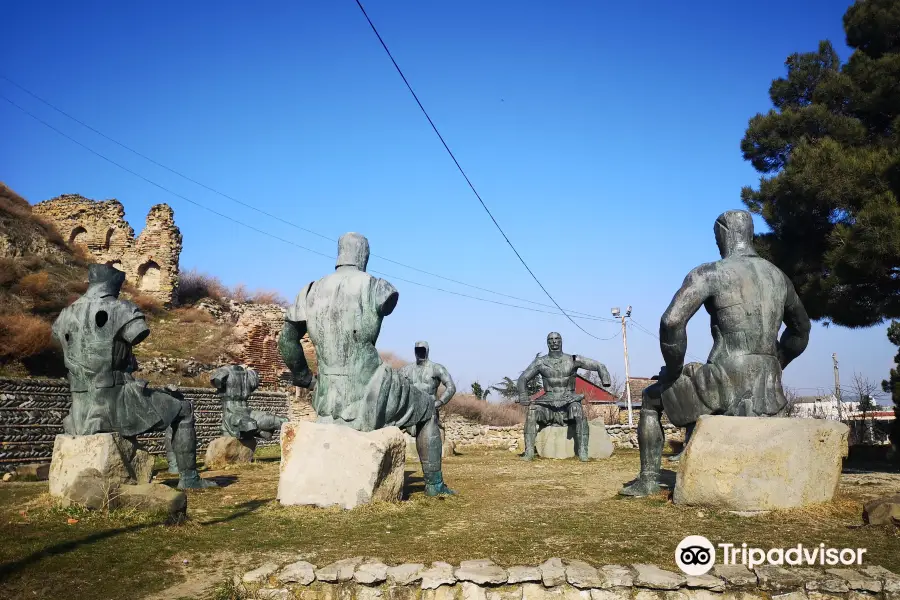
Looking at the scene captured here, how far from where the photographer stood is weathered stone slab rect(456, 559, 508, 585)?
293 cm

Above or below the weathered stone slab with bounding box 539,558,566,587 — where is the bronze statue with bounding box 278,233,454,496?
above

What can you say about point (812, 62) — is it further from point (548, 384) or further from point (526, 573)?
point (526, 573)

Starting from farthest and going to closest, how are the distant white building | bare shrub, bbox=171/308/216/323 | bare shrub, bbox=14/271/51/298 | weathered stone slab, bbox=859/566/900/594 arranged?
bare shrub, bbox=171/308/216/323 < the distant white building < bare shrub, bbox=14/271/51/298 < weathered stone slab, bbox=859/566/900/594

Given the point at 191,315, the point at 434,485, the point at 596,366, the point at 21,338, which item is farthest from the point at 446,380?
the point at 191,315

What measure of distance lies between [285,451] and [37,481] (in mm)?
4918

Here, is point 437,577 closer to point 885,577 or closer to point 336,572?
point 336,572

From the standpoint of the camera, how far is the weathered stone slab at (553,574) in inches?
114

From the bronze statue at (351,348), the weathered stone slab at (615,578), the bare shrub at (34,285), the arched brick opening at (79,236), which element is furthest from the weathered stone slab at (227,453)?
the arched brick opening at (79,236)

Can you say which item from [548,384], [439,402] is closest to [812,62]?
[548,384]

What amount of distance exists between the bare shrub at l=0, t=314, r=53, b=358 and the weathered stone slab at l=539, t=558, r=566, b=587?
17.0m

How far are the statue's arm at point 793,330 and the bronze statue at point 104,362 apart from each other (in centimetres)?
532

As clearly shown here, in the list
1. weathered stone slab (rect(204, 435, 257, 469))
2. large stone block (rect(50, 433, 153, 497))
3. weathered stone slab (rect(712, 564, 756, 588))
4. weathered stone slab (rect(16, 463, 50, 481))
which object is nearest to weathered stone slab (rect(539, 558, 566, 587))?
weathered stone slab (rect(712, 564, 756, 588))

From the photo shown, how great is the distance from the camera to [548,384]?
495 inches

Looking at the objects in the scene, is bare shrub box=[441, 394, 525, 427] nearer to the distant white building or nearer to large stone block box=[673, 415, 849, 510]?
the distant white building
